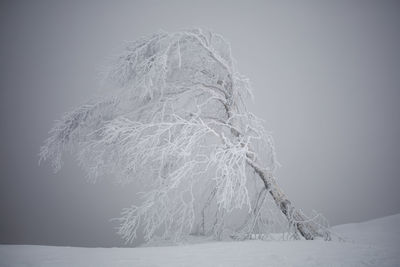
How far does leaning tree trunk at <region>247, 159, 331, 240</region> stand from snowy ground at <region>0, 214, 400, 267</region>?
2.90 feet

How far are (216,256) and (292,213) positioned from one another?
1.98m

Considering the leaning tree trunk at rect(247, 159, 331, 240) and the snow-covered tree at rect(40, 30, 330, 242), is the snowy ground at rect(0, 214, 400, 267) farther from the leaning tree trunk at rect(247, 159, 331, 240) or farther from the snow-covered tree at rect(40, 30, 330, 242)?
the snow-covered tree at rect(40, 30, 330, 242)

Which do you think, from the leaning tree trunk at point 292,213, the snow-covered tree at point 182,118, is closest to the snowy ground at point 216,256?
the leaning tree trunk at point 292,213

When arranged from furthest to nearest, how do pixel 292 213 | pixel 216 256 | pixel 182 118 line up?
pixel 292 213 → pixel 182 118 → pixel 216 256

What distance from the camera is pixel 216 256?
3.14 m

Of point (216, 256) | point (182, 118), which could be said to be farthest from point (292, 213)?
point (182, 118)

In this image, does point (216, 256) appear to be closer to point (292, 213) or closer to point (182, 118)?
point (292, 213)

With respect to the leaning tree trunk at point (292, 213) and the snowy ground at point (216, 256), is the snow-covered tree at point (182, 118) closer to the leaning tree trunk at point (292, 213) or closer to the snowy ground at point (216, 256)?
the leaning tree trunk at point (292, 213)

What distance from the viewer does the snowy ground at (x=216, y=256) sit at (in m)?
2.89

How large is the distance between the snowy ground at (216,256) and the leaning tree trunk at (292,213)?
885mm

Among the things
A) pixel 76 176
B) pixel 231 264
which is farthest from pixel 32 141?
pixel 231 264

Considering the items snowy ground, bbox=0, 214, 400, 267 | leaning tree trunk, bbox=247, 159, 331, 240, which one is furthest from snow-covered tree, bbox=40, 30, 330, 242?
snowy ground, bbox=0, 214, 400, 267

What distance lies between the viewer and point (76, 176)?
9.94m

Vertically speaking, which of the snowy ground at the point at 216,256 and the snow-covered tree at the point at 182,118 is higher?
the snow-covered tree at the point at 182,118
